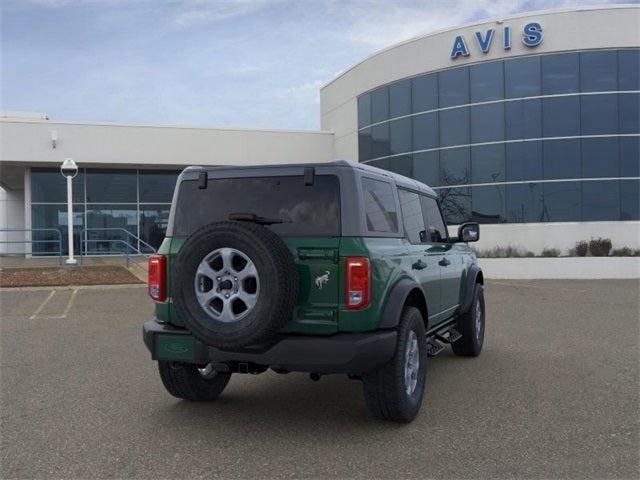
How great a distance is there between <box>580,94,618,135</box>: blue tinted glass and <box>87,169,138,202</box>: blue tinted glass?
17.8 metres

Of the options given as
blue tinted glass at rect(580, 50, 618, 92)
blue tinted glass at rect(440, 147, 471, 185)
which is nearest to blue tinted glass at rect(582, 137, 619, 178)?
blue tinted glass at rect(580, 50, 618, 92)

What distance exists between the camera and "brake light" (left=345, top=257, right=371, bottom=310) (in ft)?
14.4

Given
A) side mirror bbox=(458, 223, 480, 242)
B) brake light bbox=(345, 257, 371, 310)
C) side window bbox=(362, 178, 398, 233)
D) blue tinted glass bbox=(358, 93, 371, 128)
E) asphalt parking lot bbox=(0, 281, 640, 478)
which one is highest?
blue tinted glass bbox=(358, 93, 371, 128)

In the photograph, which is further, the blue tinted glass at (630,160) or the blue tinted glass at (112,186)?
the blue tinted glass at (112,186)

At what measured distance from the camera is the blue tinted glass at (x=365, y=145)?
86.5 feet

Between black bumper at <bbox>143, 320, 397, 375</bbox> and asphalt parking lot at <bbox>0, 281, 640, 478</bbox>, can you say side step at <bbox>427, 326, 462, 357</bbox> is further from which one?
black bumper at <bbox>143, 320, 397, 375</bbox>

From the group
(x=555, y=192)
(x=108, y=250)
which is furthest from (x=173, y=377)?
(x=108, y=250)

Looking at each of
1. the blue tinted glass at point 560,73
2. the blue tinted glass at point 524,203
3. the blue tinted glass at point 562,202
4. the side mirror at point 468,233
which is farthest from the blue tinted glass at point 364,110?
the side mirror at point 468,233

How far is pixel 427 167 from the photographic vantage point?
78.4 ft

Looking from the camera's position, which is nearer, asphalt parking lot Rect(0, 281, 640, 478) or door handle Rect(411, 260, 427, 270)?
asphalt parking lot Rect(0, 281, 640, 478)

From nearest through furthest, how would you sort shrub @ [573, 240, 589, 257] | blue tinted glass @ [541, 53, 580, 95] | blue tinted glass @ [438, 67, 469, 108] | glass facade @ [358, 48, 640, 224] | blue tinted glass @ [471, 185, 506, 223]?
shrub @ [573, 240, 589, 257]
glass facade @ [358, 48, 640, 224]
blue tinted glass @ [541, 53, 580, 95]
blue tinted glass @ [471, 185, 506, 223]
blue tinted glass @ [438, 67, 469, 108]

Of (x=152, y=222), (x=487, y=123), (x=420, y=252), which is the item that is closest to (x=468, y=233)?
(x=420, y=252)

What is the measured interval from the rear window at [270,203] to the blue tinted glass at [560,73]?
19411mm

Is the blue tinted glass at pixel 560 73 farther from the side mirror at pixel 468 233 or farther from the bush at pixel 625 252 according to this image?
the side mirror at pixel 468 233
